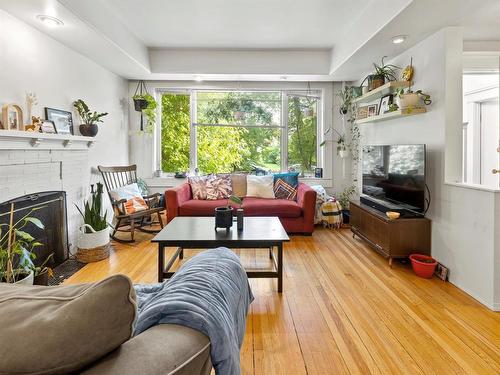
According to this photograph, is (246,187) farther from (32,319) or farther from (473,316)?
(32,319)

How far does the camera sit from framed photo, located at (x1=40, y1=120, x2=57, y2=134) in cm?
292

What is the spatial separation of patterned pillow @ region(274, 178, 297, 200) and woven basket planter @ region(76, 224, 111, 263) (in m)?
2.44

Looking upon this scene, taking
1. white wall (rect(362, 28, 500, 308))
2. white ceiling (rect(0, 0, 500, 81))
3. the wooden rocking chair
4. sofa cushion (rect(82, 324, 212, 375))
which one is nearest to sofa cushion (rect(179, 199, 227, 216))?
the wooden rocking chair

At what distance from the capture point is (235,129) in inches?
212

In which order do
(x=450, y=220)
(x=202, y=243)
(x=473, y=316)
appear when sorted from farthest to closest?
(x=450, y=220) < (x=202, y=243) < (x=473, y=316)

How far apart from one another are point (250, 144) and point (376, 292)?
3395 millimetres

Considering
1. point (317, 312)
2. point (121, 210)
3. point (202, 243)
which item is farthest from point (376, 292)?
point (121, 210)

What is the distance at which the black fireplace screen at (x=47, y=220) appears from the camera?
2.71 meters

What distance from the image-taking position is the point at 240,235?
2529mm

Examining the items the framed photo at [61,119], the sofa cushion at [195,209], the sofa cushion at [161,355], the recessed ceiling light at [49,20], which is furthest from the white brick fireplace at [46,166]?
the sofa cushion at [161,355]

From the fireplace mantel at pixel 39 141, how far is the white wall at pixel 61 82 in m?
0.27

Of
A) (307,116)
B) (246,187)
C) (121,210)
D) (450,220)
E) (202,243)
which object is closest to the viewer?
(202,243)

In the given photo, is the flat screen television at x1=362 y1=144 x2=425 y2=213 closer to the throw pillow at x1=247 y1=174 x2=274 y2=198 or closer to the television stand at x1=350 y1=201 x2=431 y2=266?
the television stand at x1=350 y1=201 x2=431 y2=266

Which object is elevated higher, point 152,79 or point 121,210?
point 152,79
